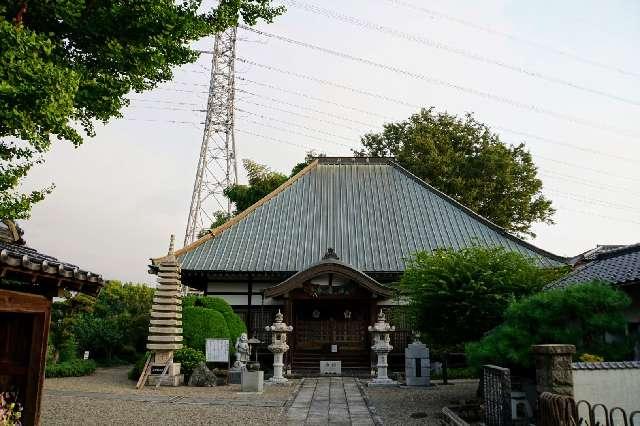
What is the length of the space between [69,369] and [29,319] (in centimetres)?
1259

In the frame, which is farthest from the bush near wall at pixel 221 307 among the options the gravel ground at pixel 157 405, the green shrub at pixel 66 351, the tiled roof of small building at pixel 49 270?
the tiled roof of small building at pixel 49 270

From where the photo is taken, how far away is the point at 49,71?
20.8ft

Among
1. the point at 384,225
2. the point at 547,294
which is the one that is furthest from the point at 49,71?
the point at 384,225

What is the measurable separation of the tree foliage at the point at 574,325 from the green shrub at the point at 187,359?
10939 mm

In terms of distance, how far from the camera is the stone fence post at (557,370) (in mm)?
6934

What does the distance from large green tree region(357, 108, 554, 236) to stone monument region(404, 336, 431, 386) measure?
1605 centimetres

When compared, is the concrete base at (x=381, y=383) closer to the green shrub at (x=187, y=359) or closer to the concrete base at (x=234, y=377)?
the concrete base at (x=234, y=377)

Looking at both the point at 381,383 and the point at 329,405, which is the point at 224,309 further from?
the point at 329,405

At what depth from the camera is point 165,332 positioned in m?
16.1

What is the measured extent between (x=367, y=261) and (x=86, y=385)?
1107cm

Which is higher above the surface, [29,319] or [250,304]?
[250,304]

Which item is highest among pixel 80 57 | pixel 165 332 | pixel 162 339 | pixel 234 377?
pixel 80 57

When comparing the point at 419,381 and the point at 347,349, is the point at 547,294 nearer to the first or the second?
the point at 419,381

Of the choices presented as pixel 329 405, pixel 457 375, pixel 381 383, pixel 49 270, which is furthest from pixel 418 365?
pixel 49 270
